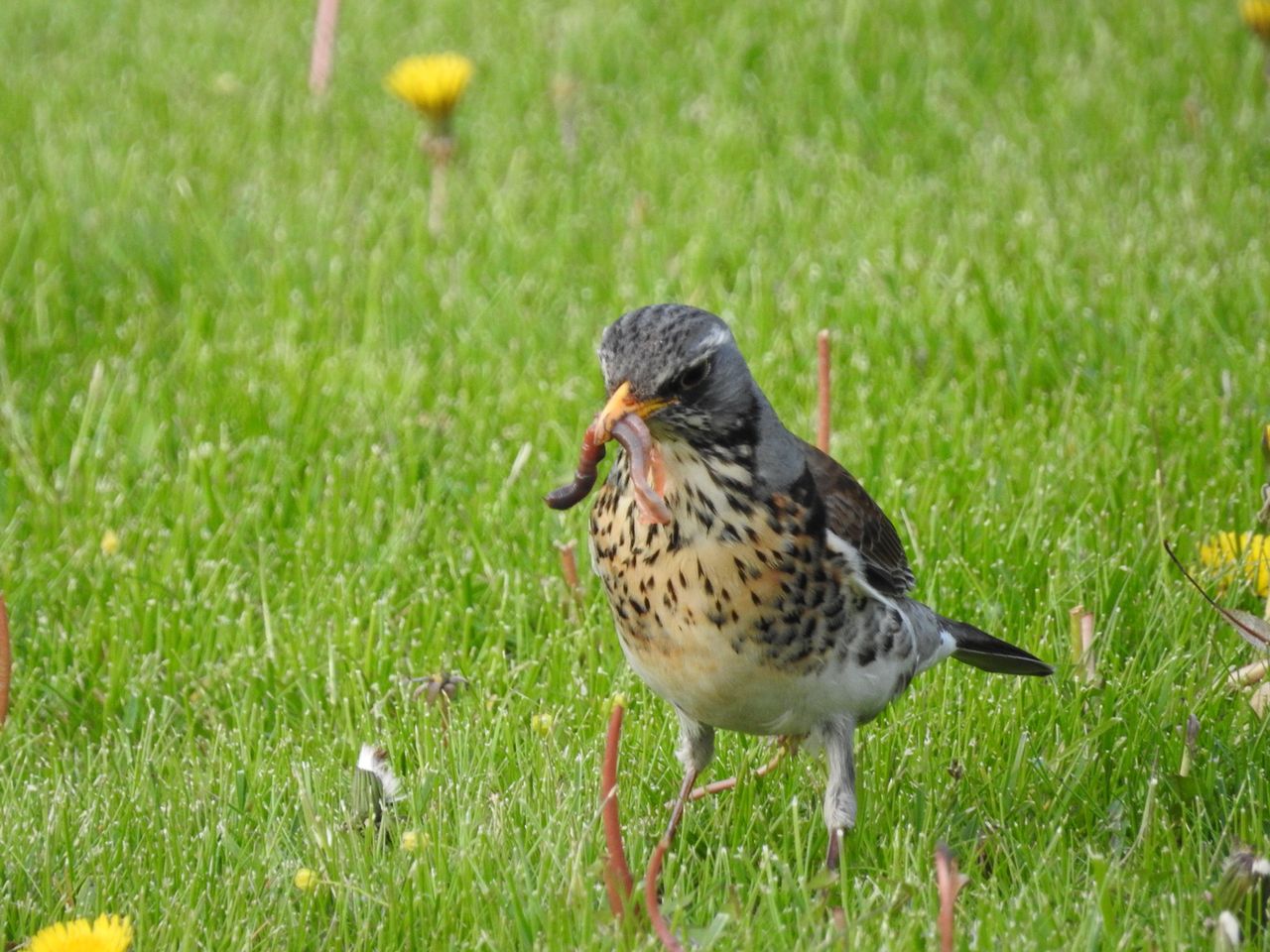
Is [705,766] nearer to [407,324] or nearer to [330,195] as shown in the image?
[407,324]

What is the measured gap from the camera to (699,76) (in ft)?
25.7

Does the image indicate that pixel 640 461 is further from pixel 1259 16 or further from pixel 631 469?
pixel 1259 16

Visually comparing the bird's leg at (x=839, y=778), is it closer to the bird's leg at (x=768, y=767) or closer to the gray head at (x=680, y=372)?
the bird's leg at (x=768, y=767)

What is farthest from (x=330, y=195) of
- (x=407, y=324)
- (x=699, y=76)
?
(x=699, y=76)

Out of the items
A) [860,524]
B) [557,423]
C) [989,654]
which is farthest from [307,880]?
[557,423]

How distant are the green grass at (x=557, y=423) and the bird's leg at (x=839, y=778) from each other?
92 millimetres

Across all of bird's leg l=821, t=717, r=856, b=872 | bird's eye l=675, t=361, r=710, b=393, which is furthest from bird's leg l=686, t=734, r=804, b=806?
bird's eye l=675, t=361, r=710, b=393

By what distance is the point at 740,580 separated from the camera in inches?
134

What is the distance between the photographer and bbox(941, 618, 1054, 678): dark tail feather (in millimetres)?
3947

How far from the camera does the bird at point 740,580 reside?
3.40 meters

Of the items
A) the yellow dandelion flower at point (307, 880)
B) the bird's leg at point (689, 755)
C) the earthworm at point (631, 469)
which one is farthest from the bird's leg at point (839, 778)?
the yellow dandelion flower at point (307, 880)

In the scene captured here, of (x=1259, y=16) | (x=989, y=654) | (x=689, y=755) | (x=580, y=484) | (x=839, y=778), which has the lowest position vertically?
(x=689, y=755)

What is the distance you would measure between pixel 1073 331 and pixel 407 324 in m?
2.22

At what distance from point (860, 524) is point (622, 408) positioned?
75 centimetres
